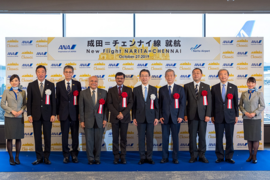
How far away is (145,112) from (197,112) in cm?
96

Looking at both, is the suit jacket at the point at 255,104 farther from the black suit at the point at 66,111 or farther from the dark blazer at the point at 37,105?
the dark blazer at the point at 37,105

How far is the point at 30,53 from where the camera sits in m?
4.83

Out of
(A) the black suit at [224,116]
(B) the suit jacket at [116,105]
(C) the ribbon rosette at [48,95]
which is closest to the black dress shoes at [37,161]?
(C) the ribbon rosette at [48,95]

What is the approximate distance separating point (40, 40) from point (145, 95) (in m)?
2.84

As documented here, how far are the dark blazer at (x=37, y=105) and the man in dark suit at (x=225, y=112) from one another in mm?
3019

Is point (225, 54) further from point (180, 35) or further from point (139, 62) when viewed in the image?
point (139, 62)

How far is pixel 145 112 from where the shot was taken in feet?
12.3

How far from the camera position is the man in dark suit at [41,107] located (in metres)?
3.75

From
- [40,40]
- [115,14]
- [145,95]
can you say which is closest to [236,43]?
[145,95]

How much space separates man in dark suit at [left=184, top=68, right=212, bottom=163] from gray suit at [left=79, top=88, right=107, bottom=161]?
162 centimetres

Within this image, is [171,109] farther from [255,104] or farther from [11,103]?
[11,103]
